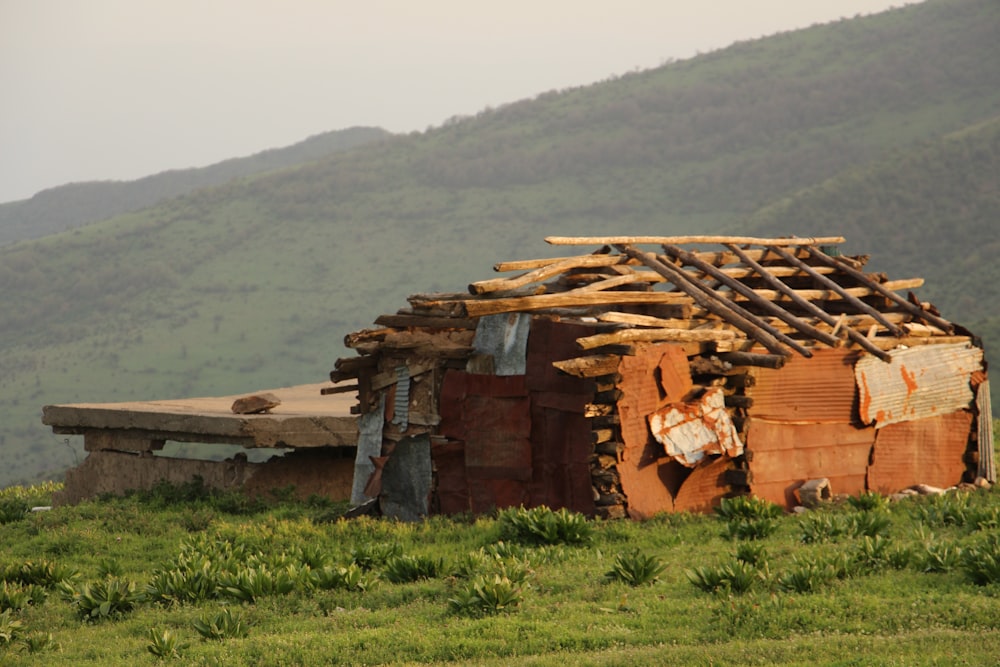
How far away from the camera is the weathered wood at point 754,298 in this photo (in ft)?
51.5

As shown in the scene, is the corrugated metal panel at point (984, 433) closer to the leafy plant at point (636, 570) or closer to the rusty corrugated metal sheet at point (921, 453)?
the rusty corrugated metal sheet at point (921, 453)

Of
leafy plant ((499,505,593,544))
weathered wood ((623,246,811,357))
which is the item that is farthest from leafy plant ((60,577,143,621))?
weathered wood ((623,246,811,357))

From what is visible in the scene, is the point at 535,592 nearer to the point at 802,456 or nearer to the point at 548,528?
the point at 548,528

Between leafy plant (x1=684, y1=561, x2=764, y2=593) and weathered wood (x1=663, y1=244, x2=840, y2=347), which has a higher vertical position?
weathered wood (x1=663, y1=244, x2=840, y2=347)

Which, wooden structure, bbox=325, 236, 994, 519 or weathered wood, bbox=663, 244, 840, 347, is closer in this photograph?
wooden structure, bbox=325, 236, 994, 519

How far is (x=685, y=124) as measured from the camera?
347ft

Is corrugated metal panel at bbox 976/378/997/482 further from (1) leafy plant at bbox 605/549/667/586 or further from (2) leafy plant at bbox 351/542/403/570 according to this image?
(2) leafy plant at bbox 351/542/403/570

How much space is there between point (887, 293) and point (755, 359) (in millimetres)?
4927

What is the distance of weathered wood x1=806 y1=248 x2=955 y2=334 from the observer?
1811cm

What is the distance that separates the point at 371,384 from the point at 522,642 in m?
7.79

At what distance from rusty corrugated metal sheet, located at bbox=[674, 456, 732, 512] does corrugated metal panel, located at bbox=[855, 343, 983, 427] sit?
91.2 inches

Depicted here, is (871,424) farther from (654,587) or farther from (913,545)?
(654,587)

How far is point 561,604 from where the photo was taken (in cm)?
994

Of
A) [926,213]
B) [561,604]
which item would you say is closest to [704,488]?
[561,604]
